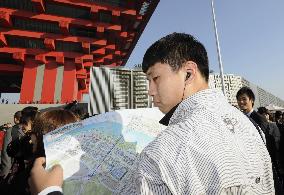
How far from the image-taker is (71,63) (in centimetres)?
1842

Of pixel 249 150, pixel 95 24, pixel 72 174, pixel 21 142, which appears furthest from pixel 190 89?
pixel 95 24

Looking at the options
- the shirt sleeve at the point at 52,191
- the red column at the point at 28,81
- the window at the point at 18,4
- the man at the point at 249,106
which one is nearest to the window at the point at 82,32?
the window at the point at 18,4

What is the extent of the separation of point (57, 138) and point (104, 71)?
6.74 metres

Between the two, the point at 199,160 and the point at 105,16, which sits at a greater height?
the point at 105,16

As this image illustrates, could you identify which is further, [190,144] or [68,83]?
[68,83]

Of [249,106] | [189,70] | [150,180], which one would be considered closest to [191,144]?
[150,180]

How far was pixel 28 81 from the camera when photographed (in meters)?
17.1

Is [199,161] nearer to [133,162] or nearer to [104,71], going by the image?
[133,162]

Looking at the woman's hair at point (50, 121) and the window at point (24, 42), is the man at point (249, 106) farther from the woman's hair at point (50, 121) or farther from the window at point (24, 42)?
the window at point (24, 42)

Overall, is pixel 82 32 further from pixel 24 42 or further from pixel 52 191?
pixel 52 191

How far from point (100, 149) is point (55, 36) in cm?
1713

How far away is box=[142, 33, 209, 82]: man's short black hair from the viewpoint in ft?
2.90

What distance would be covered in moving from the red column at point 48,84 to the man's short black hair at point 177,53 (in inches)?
671

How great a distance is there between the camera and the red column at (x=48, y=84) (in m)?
17.2
